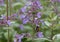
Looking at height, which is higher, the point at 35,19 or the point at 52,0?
the point at 52,0

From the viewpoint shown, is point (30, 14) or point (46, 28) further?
point (46, 28)

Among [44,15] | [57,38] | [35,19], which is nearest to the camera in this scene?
[35,19]

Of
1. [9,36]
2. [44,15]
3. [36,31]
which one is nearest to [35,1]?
[36,31]

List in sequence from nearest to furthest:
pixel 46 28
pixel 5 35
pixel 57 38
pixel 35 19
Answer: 1. pixel 35 19
2. pixel 57 38
3. pixel 5 35
4. pixel 46 28

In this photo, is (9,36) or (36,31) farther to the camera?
(9,36)

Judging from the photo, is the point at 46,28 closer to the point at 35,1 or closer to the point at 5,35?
the point at 5,35

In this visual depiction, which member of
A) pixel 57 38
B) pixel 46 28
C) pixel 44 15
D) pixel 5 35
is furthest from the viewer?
pixel 44 15

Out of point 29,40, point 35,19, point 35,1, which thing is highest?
point 35,1

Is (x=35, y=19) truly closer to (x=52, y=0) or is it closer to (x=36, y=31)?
(x=36, y=31)

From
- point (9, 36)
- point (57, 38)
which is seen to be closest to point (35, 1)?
point (57, 38)
